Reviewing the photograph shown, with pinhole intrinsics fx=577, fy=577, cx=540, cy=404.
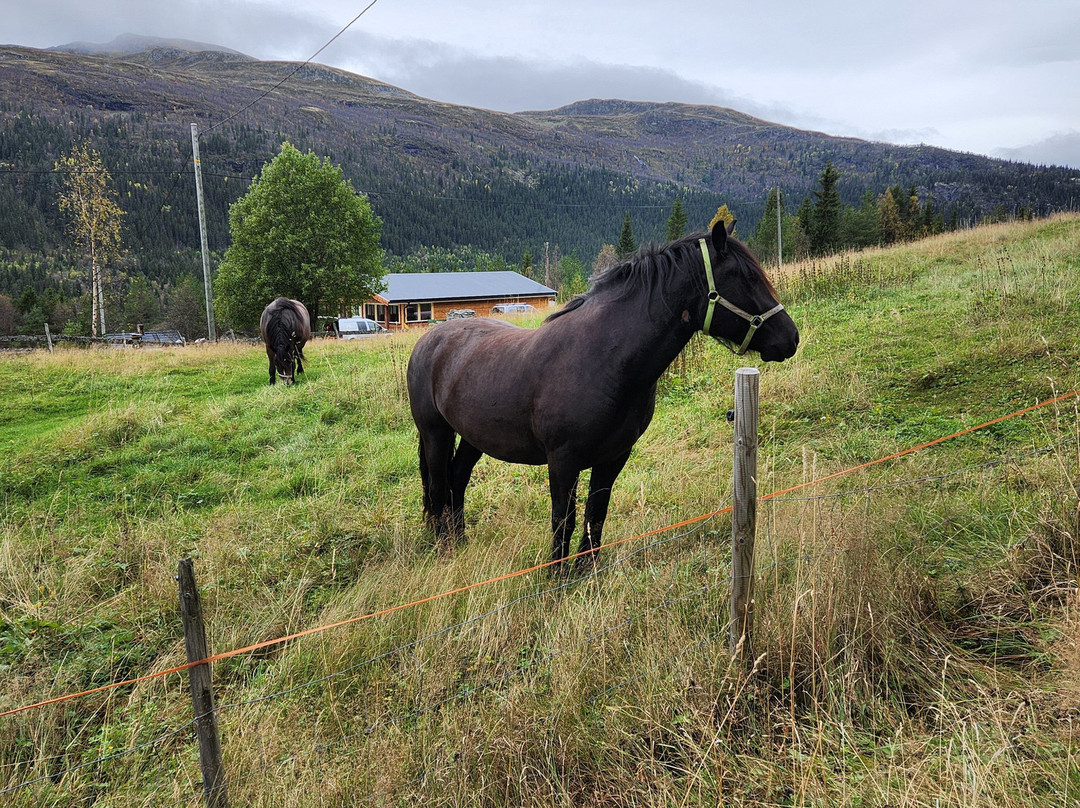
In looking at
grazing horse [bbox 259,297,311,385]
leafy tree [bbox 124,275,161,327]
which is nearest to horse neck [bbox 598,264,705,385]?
grazing horse [bbox 259,297,311,385]

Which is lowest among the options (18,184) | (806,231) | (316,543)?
(316,543)

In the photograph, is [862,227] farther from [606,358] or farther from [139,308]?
[139,308]

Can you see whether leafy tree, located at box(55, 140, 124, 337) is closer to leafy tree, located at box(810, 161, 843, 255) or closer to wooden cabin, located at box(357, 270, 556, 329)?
wooden cabin, located at box(357, 270, 556, 329)

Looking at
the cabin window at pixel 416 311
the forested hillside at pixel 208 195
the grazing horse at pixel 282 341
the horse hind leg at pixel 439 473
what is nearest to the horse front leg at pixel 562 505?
the horse hind leg at pixel 439 473

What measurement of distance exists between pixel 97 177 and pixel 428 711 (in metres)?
44.0

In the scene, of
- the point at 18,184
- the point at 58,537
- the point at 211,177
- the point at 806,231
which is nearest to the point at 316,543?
the point at 58,537

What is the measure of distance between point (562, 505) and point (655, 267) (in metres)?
1.56

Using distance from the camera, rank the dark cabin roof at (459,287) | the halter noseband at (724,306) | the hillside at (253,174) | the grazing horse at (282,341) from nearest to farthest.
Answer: the halter noseband at (724,306) < the grazing horse at (282,341) < the dark cabin roof at (459,287) < the hillside at (253,174)

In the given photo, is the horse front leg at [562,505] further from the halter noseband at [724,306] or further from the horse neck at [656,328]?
the halter noseband at [724,306]

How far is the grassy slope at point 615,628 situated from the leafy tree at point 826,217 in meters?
51.6

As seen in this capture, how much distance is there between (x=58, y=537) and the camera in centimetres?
479

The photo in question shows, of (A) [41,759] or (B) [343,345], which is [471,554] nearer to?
(A) [41,759]

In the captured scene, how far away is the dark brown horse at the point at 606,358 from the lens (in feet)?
10.7

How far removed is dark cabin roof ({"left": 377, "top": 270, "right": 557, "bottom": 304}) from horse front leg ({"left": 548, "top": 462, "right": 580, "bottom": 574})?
180 feet
